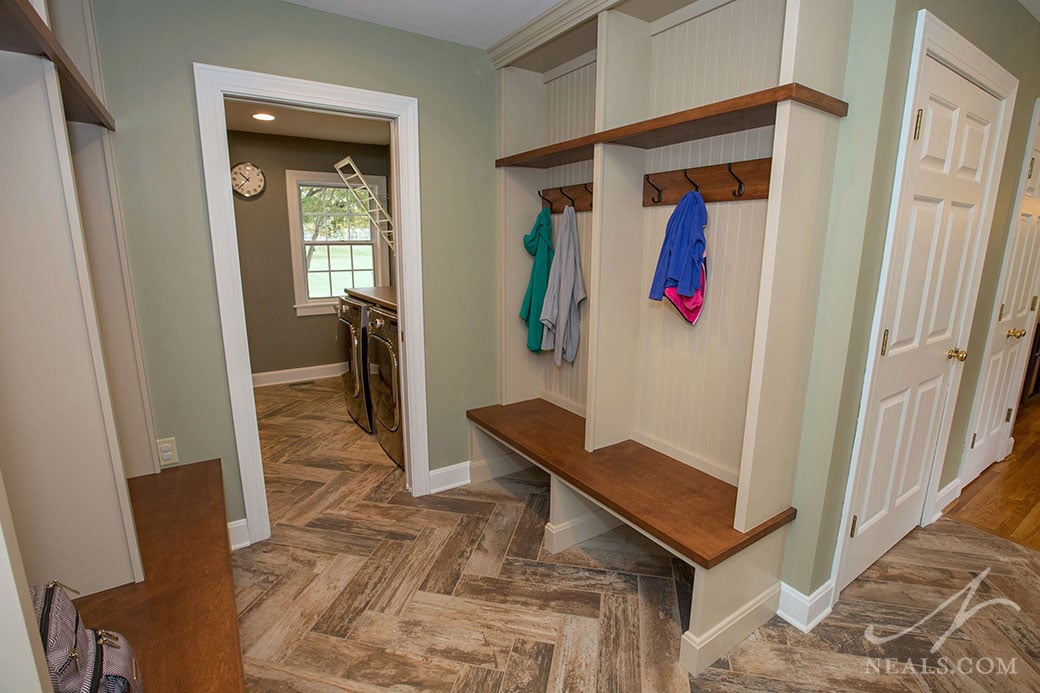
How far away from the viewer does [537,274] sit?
2754 mm

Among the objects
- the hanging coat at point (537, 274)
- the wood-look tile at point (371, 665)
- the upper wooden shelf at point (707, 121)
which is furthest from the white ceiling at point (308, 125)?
the wood-look tile at point (371, 665)

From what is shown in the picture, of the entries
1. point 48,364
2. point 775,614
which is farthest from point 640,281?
point 48,364

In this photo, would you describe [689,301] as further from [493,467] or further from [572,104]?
[493,467]

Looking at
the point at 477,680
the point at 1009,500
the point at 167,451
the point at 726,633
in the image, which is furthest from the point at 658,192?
the point at 1009,500

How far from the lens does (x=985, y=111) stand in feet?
6.62

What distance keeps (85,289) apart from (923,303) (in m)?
2.75

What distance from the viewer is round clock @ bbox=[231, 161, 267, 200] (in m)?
4.61

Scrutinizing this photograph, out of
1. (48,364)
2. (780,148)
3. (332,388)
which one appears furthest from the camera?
(332,388)

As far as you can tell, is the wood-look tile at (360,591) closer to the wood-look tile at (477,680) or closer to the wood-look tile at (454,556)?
the wood-look tile at (454,556)

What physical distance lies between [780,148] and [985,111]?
1.31m

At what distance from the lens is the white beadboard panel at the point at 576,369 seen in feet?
8.66

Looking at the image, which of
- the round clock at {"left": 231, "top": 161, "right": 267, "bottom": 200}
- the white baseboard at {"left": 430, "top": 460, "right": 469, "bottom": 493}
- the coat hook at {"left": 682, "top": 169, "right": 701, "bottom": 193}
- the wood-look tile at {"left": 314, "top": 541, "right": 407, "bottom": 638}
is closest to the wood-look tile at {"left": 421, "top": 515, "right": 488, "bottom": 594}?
the wood-look tile at {"left": 314, "top": 541, "right": 407, "bottom": 638}

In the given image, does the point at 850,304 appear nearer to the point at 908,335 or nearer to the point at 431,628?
the point at 908,335

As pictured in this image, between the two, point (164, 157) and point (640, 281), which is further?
point (640, 281)
